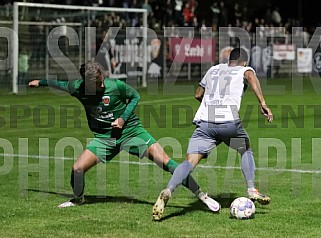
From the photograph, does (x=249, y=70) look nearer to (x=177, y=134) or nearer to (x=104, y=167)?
(x=104, y=167)

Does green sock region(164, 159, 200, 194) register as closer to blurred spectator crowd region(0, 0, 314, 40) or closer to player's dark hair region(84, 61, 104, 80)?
player's dark hair region(84, 61, 104, 80)

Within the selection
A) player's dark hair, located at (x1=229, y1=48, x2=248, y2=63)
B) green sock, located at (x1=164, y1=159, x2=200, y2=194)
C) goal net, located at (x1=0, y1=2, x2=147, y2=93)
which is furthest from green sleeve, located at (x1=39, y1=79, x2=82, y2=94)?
goal net, located at (x1=0, y1=2, x2=147, y2=93)

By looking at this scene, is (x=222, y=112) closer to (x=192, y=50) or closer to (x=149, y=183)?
(x=149, y=183)

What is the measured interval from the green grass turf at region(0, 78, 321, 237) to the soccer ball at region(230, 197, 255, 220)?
9cm

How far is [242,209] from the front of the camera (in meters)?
9.23

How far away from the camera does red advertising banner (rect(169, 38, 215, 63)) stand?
34.2 metres

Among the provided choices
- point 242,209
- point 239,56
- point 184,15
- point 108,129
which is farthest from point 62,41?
point 242,209

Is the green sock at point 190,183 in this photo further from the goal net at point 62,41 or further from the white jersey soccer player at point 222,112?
the goal net at point 62,41

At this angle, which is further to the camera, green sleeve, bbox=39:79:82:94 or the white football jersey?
green sleeve, bbox=39:79:82:94

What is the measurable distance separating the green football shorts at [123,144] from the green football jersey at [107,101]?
96 millimetres

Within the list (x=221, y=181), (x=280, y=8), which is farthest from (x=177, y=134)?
(x=280, y=8)

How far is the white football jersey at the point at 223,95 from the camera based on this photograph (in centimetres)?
958

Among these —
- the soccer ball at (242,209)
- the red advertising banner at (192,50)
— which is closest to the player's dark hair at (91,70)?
the soccer ball at (242,209)

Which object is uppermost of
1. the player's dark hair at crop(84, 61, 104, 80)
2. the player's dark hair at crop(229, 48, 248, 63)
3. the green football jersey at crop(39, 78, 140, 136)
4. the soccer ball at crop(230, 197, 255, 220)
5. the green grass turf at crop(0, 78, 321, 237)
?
the player's dark hair at crop(229, 48, 248, 63)
